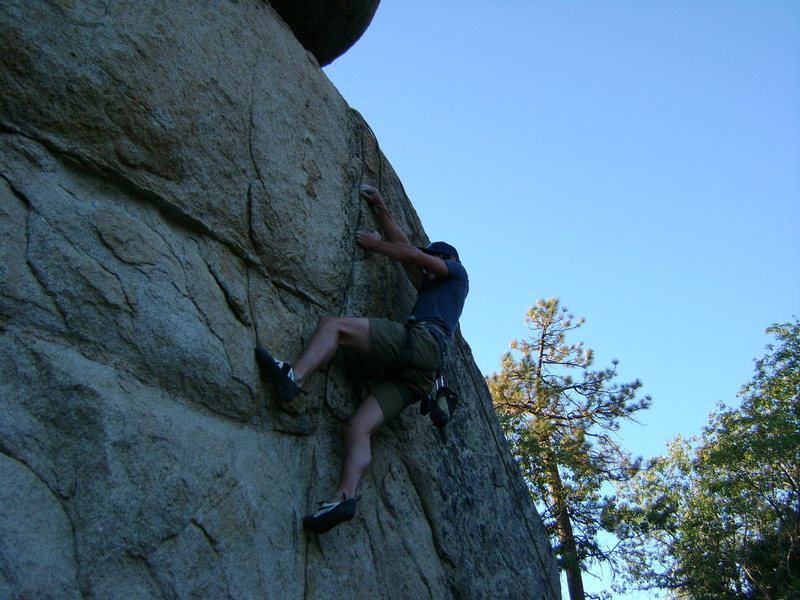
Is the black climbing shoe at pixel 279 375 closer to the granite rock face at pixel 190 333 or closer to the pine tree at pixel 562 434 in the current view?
the granite rock face at pixel 190 333

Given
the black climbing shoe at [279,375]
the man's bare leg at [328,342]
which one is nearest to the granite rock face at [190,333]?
the black climbing shoe at [279,375]

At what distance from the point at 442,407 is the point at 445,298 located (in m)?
0.88

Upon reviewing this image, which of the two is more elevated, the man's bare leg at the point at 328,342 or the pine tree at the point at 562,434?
the pine tree at the point at 562,434

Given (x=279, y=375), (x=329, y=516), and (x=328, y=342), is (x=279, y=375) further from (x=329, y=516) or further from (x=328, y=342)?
(x=329, y=516)

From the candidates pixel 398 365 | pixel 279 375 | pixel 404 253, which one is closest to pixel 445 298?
pixel 404 253

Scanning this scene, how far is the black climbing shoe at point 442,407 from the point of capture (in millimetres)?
5320

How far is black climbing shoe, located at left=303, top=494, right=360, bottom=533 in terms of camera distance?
421 cm

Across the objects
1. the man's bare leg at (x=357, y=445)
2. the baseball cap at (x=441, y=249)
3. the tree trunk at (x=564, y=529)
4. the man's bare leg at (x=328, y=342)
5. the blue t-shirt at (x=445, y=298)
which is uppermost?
the tree trunk at (x=564, y=529)

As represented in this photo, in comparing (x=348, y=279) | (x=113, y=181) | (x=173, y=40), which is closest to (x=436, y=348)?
(x=348, y=279)

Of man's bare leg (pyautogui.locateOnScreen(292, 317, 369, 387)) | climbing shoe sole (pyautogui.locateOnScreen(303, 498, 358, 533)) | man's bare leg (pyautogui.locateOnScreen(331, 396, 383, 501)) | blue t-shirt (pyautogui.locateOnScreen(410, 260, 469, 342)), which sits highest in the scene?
blue t-shirt (pyautogui.locateOnScreen(410, 260, 469, 342))

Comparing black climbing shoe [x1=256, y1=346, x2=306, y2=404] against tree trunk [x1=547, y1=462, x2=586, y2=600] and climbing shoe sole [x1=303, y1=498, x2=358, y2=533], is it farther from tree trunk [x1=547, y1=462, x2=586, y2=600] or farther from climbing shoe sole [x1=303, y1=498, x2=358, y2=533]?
tree trunk [x1=547, y1=462, x2=586, y2=600]

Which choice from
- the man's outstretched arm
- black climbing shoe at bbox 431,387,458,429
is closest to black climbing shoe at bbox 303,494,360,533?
black climbing shoe at bbox 431,387,458,429

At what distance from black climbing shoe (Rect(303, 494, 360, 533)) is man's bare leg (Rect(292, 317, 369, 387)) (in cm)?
78

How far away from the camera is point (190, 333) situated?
4.20 metres
